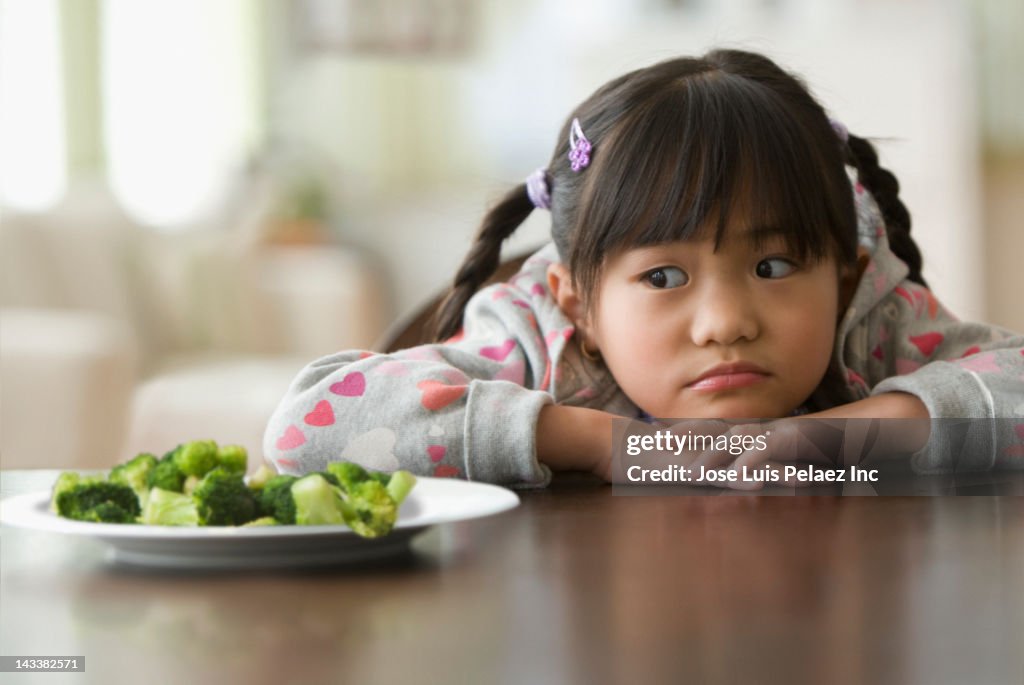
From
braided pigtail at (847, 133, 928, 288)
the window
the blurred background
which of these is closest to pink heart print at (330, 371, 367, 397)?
braided pigtail at (847, 133, 928, 288)

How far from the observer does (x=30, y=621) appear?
1.59 feet

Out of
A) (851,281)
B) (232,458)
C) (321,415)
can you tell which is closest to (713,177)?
(851,281)

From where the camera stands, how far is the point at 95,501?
2.12 feet

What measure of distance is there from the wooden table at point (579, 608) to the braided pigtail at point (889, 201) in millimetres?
571

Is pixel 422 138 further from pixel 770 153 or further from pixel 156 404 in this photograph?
pixel 770 153

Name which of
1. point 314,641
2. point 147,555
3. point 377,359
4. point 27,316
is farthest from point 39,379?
point 314,641

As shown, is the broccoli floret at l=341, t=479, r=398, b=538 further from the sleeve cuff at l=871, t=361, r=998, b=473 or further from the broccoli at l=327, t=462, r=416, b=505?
the sleeve cuff at l=871, t=361, r=998, b=473

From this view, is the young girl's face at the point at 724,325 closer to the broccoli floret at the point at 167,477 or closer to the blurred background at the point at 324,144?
the broccoli floret at the point at 167,477

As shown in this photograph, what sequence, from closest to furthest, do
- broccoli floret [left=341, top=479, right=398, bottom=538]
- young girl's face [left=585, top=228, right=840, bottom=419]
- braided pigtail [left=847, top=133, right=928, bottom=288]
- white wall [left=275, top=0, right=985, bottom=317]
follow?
broccoli floret [left=341, top=479, right=398, bottom=538] < young girl's face [left=585, top=228, right=840, bottom=419] < braided pigtail [left=847, top=133, right=928, bottom=288] < white wall [left=275, top=0, right=985, bottom=317]

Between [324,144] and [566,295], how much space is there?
13.8 feet

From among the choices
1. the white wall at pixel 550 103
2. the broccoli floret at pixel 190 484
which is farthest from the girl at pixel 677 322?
the white wall at pixel 550 103

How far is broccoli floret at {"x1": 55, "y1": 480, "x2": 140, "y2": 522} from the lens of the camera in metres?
0.63

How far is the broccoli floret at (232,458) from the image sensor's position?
71 centimetres

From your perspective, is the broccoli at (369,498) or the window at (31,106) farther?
the window at (31,106)
